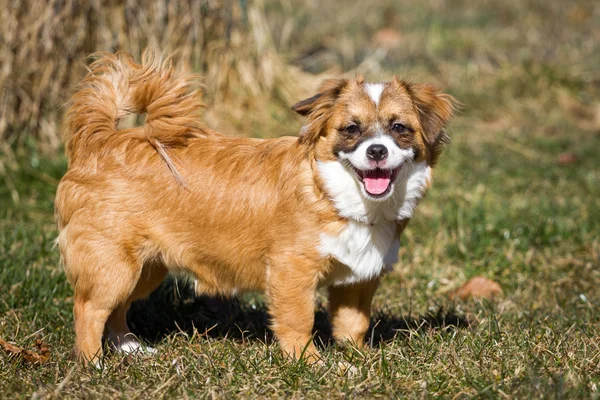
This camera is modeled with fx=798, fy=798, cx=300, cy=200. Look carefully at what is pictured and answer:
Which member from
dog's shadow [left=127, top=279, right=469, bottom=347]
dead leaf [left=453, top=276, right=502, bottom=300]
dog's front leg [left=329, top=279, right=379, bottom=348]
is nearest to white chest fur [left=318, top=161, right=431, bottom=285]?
dog's front leg [left=329, top=279, right=379, bottom=348]

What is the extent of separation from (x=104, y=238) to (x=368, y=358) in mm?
1444

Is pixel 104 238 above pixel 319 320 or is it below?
above

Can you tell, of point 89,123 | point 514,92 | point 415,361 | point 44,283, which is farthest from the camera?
point 514,92

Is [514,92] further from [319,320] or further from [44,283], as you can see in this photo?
[44,283]

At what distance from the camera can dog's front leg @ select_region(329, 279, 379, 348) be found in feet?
13.7

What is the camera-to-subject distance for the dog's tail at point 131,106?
4227mm

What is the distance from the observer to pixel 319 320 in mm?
4848

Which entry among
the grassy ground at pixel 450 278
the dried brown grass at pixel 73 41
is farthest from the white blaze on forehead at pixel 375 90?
the dried brown grass at pixel 73 41

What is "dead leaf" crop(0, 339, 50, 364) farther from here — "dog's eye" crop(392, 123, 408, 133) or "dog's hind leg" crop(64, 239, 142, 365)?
"dog's eye" crop(392, 123, 408, 133)

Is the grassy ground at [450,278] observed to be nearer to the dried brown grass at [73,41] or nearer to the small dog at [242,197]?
the small dog at [242,197]

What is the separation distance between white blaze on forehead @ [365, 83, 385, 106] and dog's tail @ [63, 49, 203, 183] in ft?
3.18

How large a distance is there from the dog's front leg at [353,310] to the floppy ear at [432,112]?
0.77 meters

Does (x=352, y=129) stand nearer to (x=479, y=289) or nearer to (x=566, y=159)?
(x=479, y=289)

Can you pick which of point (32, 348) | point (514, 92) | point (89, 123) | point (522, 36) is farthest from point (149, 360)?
point (522, 36)
